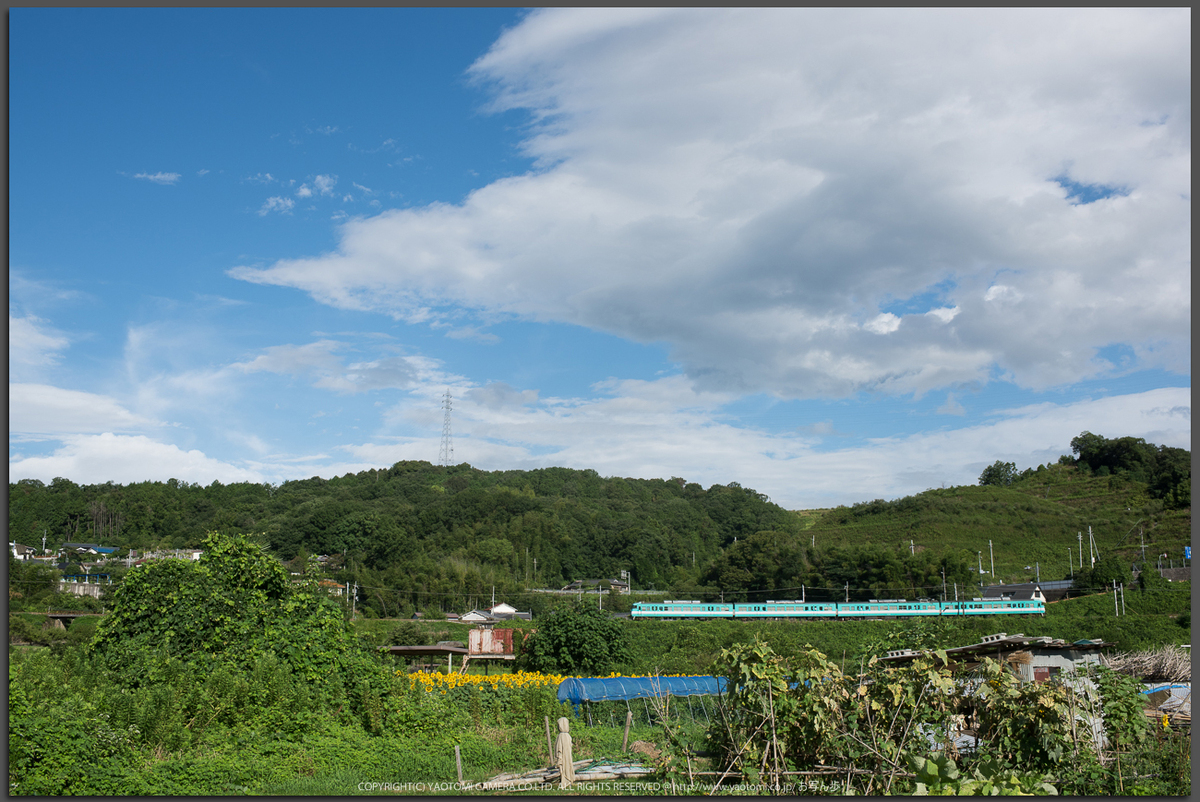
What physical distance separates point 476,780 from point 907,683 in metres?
4.65

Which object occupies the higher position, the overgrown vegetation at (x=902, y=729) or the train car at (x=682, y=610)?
the overgrown vegetation at (x=902, y=729)

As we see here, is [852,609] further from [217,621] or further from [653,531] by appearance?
[217,621]

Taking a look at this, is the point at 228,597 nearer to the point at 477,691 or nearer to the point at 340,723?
the point at 340,723

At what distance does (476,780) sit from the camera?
314 inches

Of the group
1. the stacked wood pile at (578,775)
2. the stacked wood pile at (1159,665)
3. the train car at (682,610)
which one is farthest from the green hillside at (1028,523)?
the stacked wood pile at (578,775)

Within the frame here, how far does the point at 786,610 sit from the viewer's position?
39.0 meters

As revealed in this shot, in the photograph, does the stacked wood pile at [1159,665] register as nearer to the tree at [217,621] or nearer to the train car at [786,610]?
the tree at [217,621]

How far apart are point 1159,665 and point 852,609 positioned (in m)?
27.3

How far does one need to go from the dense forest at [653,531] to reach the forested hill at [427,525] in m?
0.16

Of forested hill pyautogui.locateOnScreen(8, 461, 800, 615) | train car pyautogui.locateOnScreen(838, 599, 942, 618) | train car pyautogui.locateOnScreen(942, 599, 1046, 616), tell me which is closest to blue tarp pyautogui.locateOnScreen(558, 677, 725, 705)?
train car pyautogui.locateOnScreen(942, 599, 1046, 616)

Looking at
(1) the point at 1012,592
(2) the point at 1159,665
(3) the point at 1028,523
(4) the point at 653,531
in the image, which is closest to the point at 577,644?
(2) the point at 1159,665

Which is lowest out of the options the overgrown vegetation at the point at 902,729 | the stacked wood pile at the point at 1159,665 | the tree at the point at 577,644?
the tree at the point at 577,644

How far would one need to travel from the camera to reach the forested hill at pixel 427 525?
52094 millimetres

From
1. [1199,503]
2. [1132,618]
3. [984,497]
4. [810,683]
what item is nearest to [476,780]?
[810,683]
